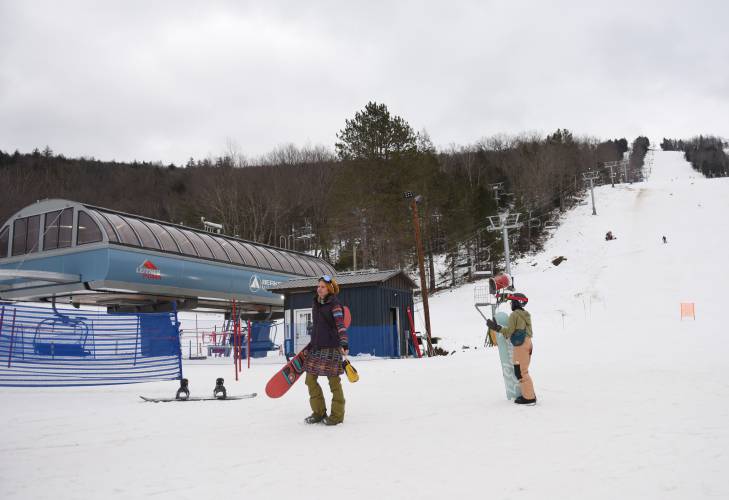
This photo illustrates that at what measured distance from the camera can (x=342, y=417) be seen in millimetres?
6328

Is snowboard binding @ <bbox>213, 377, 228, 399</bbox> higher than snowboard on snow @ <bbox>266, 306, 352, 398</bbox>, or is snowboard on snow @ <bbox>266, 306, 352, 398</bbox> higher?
snowboard on snow @ <bbox>266, 306, 352, 398</bbox>

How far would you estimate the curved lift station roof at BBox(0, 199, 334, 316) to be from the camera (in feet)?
56.0

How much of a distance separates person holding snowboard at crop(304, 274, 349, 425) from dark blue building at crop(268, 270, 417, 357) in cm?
1284

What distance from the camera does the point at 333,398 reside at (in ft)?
21.0

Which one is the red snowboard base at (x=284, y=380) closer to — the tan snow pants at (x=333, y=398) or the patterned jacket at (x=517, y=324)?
the tan snow pants at (x=333, y=398)

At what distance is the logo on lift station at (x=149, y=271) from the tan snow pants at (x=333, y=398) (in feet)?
43.3

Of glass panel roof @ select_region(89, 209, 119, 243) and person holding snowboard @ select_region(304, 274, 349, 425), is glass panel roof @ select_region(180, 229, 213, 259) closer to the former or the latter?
glass panel roof @ select_region(89, 209, 119, 243)

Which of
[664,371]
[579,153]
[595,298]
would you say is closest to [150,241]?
[664,371]

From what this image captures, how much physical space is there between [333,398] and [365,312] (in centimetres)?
1359

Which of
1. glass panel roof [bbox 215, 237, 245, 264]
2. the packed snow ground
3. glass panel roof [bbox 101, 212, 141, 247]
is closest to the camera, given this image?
the packed snow ground

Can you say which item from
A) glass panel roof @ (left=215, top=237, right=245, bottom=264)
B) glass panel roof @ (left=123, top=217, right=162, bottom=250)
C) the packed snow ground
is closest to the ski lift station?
glass panel roof @ (left=123, top=217, right=162, bottom=250)

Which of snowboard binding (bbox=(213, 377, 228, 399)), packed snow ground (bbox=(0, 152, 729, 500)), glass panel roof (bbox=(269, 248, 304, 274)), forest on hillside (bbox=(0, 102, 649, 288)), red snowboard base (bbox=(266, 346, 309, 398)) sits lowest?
packed snow ground (bbox=(0, 152, 729, 500))

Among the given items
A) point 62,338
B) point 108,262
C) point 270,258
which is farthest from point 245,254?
point 62,338

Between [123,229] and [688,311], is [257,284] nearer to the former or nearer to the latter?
[123,229]
